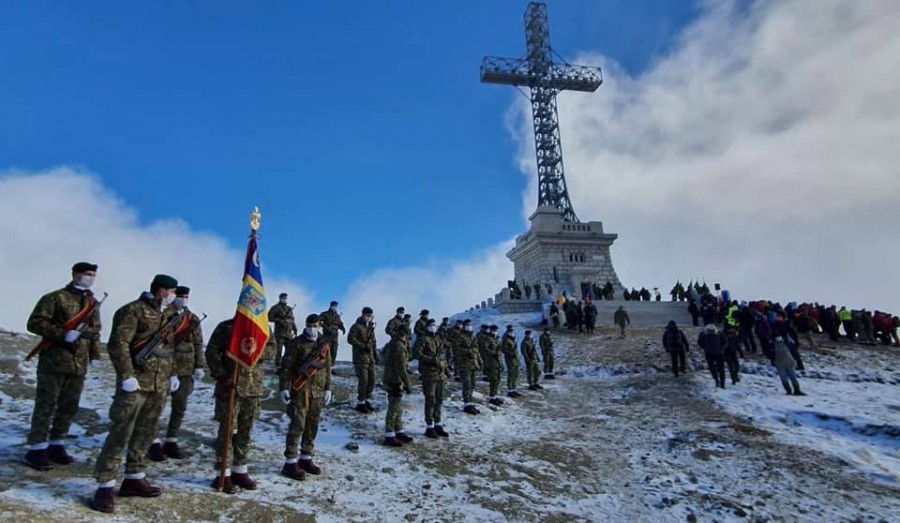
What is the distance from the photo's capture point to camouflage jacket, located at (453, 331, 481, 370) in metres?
14.0

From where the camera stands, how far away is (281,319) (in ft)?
46.4

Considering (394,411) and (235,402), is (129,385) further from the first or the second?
(394,411)

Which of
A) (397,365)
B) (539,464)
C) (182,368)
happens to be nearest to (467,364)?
(397,365)

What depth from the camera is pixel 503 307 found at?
36844 mm

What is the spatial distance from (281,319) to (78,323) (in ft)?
24.2

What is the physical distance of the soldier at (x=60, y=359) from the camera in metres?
6.55

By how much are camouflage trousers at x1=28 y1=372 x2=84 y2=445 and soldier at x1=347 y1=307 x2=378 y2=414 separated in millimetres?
6255

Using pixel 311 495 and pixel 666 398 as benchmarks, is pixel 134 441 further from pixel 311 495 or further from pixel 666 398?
pixel 666 398

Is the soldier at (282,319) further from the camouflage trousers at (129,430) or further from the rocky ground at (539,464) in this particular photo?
the camouflage trousers at (129,430)

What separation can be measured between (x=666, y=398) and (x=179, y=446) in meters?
13.4

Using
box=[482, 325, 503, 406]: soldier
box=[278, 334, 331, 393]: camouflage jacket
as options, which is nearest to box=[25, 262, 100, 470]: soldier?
box=[278, 334, 331, 393]: camouflage jacket

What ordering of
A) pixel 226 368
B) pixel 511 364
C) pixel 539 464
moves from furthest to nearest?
pixel 511 364 < pixel 539 464 < pixel 226 368

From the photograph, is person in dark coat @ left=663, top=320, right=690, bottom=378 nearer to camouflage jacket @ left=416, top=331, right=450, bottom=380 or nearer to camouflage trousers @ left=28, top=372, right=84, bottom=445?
camouflage jacket @ left=416, top=331, right=450, bottom=380

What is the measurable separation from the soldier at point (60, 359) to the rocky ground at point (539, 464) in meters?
0.37
